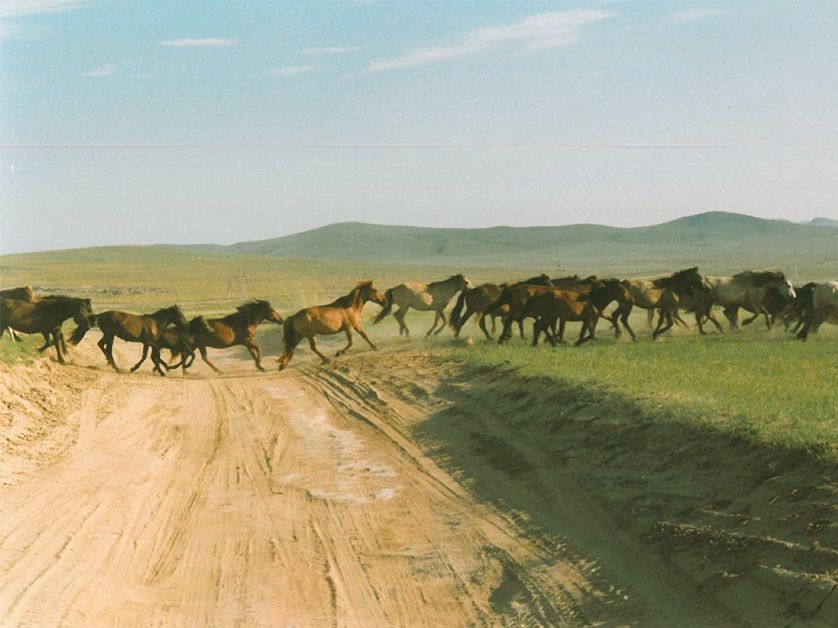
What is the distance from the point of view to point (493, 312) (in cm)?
2538

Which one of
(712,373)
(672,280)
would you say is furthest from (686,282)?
(712,373)

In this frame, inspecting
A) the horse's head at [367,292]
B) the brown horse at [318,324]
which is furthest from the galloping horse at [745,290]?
the brown horse at [318,324]

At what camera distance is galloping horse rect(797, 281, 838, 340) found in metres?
23.5

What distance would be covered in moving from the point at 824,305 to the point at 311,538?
17.1 m

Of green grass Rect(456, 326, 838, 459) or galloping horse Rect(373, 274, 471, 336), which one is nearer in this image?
green grass Rect(456, 326, 838, 459)

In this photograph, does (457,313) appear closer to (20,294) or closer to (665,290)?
(665,290)

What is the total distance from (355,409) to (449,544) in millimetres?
7924

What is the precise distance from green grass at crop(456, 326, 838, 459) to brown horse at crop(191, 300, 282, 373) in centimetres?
609

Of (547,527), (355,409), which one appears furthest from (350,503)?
(355,409)

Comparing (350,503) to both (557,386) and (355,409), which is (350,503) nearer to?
(557,386)

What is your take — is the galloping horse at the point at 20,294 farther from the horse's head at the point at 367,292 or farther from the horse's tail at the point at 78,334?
the horse's head at the point at 367,292

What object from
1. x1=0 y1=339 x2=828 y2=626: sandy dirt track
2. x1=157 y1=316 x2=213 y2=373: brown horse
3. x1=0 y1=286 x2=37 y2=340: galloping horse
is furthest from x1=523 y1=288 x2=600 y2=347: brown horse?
x1=0 y1=286 x2=37 y2=340: galloping horse

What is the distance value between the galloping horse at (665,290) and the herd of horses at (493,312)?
1.0 inches

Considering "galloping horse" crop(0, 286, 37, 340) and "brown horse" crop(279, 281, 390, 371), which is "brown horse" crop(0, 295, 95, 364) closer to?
"galloping horse" crop(0, 286, 37, 340)
